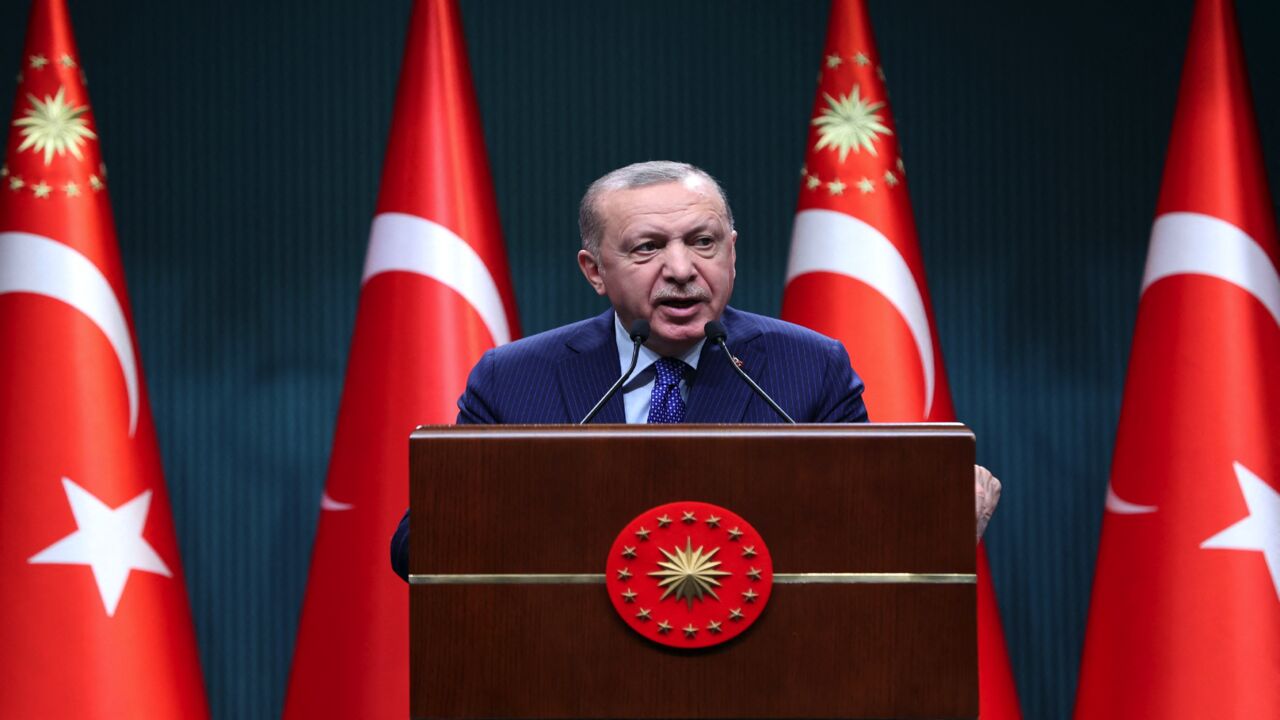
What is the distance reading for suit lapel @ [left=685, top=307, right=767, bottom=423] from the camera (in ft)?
5.58

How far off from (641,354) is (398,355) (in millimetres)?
1375

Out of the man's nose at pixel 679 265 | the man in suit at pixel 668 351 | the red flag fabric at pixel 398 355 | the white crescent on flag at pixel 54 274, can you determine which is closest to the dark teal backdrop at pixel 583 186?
the red flag fabric at pixel 398 355

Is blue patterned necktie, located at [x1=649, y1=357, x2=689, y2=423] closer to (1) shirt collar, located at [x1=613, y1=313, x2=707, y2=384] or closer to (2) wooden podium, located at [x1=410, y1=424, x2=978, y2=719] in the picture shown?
(1) shirt collar, located at [x1=613, y1=313, x2=707, y2=384]

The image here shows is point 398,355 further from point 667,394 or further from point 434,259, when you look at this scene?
point 667,394

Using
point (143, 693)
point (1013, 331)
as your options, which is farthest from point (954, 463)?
point (1013, 331)

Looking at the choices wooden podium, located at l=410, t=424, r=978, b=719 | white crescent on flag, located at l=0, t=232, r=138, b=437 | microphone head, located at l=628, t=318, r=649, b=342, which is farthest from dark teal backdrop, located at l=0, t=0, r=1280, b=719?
wooden podium, located at l=410, t=424, r=978, b=719

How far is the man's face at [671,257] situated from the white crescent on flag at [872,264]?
137 cm

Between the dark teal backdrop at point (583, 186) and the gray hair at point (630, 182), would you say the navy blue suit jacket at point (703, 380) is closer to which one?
the gray hair at point (630, 182)

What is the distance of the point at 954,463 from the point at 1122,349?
8.95ft

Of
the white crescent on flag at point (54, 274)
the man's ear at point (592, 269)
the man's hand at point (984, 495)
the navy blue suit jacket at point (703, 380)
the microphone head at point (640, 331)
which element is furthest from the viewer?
the white crescent on flag at point (54, 274)

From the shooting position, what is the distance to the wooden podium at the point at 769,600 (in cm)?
124

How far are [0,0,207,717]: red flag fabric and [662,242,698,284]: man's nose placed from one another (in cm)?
186

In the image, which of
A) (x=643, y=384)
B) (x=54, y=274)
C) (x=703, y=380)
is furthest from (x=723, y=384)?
(x=54, y=274)

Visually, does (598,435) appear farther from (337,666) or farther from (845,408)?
(337,666)
